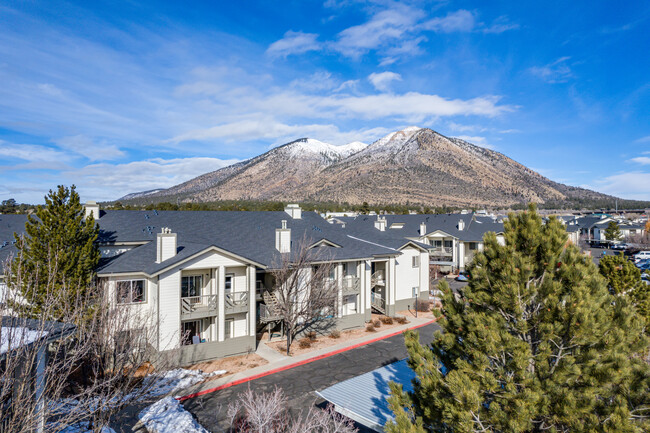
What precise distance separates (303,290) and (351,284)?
4974 mm

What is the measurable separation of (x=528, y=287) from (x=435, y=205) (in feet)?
420

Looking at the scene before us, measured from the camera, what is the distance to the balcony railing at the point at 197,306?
20.0 meters

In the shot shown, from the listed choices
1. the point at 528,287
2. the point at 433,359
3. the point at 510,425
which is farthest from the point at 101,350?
the point at 528,287

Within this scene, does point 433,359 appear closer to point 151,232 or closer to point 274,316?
point 274,316

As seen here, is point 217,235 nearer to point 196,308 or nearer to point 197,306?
point 197,306

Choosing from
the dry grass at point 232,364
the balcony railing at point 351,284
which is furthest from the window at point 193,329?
the balcony railing at point 351,284

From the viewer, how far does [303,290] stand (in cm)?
2369

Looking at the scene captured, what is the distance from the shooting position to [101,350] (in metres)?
10.8

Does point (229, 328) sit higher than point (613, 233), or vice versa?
point (613, 233)

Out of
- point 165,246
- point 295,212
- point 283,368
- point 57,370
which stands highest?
point 295,212

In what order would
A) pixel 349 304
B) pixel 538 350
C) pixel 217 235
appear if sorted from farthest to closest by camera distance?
pixel 349 304, pixel 217 235, pixel 538 350

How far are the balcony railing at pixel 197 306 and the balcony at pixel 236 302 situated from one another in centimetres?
88

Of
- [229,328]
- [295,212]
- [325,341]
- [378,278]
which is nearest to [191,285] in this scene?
[229,328]

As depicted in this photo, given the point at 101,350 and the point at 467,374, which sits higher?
the point at 467,374
